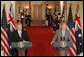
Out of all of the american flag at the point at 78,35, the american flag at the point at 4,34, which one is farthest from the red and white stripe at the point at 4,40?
the american flag at the point at 78,35

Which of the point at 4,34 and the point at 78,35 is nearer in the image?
the point at 4,34

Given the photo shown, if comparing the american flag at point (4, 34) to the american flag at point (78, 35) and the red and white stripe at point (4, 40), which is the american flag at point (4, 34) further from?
the american flag at point (78, 35)

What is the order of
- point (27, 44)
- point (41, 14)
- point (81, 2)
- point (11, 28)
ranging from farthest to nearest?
1. point (41, 14)
2. point (81, 2)
3. point (11, 28)
4. point (27, 44)

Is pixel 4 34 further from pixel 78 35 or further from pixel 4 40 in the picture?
pixel 78 35

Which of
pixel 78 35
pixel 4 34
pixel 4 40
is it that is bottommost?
pixel 4 40

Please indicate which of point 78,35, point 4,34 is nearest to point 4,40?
point 4,34

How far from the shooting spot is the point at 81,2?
873 cm

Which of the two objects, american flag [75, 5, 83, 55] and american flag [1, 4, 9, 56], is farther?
american flag [75, 5, 83, 55]

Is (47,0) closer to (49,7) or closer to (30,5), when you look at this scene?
(49,7)

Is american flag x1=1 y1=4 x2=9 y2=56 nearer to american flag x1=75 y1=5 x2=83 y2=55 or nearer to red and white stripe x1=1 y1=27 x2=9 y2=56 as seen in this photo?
red and white stripe x1=1 y1=27 x2=9 y2=56

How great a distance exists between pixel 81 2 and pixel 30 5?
19.2 metres

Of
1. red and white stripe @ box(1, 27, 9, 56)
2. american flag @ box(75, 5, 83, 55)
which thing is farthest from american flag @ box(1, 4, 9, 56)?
american flag @ box(75, 5, 83, 55)

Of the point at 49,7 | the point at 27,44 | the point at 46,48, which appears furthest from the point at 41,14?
the point at 27,44

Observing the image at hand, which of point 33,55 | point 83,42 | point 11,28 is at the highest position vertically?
point 11,28
